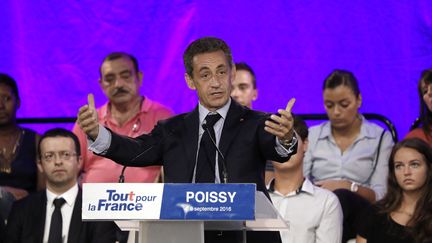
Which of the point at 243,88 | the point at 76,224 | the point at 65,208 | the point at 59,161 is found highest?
the point at 243,88

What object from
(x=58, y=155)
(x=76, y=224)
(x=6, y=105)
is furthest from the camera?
(x=6, y=105)

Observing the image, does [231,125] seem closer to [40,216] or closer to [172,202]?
[172,202]

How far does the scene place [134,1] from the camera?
634 cm

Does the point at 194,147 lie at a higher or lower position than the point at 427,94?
lower

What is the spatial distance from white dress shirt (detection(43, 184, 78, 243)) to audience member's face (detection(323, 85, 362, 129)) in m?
1.53

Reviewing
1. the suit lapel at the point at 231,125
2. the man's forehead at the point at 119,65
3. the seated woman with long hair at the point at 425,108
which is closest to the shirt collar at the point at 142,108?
the man's forehead at the point at 119,65

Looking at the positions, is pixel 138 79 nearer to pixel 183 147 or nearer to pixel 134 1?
pixel 134 1

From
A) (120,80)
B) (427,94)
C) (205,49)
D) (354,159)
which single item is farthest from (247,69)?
(205,49)

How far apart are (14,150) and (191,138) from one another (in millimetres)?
2553

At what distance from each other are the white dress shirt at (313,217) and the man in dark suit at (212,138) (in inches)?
48.9

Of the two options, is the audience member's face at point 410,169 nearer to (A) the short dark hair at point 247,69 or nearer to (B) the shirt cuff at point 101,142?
(A) the short dark hair at point 247,69

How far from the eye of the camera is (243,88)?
5.47m

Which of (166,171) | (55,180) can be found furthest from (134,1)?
(166,171)

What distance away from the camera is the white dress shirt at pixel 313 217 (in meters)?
4.44
